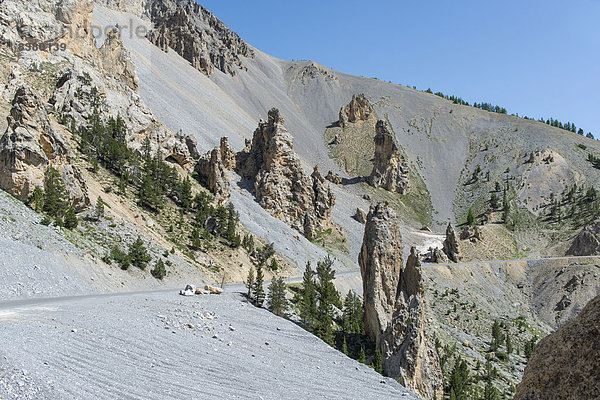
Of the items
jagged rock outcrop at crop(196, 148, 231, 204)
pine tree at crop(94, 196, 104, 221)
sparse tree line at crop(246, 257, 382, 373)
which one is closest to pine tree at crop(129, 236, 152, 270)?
pine tree at crop(94, 196, 104, 221)

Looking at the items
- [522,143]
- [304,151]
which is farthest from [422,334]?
[522,143]

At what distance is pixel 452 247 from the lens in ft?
250

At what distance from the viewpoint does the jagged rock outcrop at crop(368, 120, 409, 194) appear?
110125 mm

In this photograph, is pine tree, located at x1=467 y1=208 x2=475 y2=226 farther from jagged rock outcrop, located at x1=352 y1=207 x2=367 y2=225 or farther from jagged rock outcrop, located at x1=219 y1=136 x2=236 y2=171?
jagged rock outcrop, located at x1=219 y1=136 x2=236 y2=171

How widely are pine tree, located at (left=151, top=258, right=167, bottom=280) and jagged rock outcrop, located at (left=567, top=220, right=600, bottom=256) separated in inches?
2740

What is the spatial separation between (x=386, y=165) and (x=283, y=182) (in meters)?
49.2

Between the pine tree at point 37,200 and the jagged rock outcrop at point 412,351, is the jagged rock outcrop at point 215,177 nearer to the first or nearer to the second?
the pine tree at point 37,200

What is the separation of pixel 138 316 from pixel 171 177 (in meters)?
32.0

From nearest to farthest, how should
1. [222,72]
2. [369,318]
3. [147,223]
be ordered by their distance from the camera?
[369,318]
[147,223]
[222,72]

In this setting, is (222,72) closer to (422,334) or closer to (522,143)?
(522,143)

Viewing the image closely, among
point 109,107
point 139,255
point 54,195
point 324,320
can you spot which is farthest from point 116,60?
point 324,320

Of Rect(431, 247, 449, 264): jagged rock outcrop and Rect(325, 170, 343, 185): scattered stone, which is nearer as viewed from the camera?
Rect(431, 247, 449, 264): jagged rock outcrop

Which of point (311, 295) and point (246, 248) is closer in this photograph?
point (311, 295)

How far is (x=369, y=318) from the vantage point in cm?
2841
